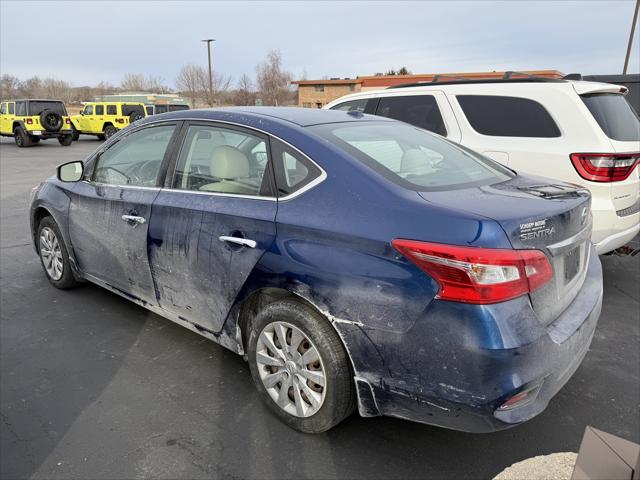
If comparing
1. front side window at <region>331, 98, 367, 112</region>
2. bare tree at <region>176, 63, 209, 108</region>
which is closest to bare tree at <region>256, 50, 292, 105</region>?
bare tree at <region>176, 63, 209, 108</region>

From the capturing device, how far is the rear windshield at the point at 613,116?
411 centimetres

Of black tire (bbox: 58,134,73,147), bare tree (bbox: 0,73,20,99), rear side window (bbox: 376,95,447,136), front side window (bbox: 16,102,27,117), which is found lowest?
black tire (bbox: 58,134,73,147)

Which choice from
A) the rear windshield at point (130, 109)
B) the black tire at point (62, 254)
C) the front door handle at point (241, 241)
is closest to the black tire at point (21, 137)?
the rear windshield at point (130, 109)

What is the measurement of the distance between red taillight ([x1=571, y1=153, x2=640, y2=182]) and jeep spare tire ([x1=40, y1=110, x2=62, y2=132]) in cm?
2276

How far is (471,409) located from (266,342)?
1084 mm

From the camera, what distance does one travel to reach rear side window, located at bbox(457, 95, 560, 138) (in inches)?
171

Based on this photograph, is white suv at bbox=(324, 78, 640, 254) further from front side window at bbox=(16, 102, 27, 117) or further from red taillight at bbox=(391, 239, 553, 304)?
front side window at bbox=(16, 102, 27, 117)

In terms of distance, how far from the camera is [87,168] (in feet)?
12.6

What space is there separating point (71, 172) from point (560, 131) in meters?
4.20

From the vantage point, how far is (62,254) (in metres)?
4.17

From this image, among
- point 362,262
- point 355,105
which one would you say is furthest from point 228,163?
point 355,105

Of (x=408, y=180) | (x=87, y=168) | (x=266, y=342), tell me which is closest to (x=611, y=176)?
(x=408, y=180)

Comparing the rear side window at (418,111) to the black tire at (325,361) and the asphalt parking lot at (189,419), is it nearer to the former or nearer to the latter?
the asphalt parking lot at (189,419)

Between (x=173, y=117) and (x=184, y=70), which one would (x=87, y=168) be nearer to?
(x=173, y=117)
